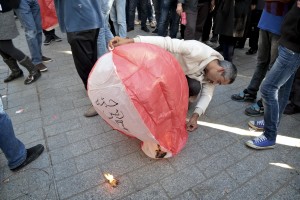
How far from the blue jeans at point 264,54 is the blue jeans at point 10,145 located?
8.25ft

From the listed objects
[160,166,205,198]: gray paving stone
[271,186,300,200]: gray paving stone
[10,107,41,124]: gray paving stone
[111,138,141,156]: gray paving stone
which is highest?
[271,186,300,200]: gray paving stone

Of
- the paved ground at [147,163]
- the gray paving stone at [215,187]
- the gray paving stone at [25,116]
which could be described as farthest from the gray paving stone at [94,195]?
the gray paving stone at [25,116]

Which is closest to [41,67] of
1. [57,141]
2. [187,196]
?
[57,141]

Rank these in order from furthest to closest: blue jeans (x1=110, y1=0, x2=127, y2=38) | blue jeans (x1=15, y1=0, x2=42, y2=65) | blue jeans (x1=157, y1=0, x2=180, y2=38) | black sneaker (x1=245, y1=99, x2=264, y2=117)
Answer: blue jeans (x1=157, y1=0, x2=180, y2=38)
blue jeans (x1=110, y1=0, x2=127, y2=38)
blue jeans (x1=15, y1=0, x2=42, y2=65)
black sneaker (x1=245, y1=99, x2=264, y2=117)

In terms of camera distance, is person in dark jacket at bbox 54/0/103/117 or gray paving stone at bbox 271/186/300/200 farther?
person in dark jacket at bbox 54/0/103/117

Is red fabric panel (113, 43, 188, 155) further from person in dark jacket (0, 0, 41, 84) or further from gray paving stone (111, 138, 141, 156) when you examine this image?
person in dark jacket (0, 0, 41, 84)

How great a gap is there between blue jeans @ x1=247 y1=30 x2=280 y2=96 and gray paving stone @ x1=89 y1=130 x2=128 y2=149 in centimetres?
169

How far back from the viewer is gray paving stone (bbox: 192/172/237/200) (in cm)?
200

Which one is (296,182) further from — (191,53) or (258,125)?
(191,53)

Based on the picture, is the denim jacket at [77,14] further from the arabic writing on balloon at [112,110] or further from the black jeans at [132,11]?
the black jeans at [132,11]

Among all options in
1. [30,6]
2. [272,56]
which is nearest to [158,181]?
[272,56]

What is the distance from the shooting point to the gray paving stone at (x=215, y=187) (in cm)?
200

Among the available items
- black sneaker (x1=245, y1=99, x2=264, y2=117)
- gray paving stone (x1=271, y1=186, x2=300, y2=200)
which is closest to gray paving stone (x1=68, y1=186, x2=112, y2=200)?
gray paving stone (x1=271, y1=186, x2=300, y2=200)

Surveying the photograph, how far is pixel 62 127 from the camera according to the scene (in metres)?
2.86
